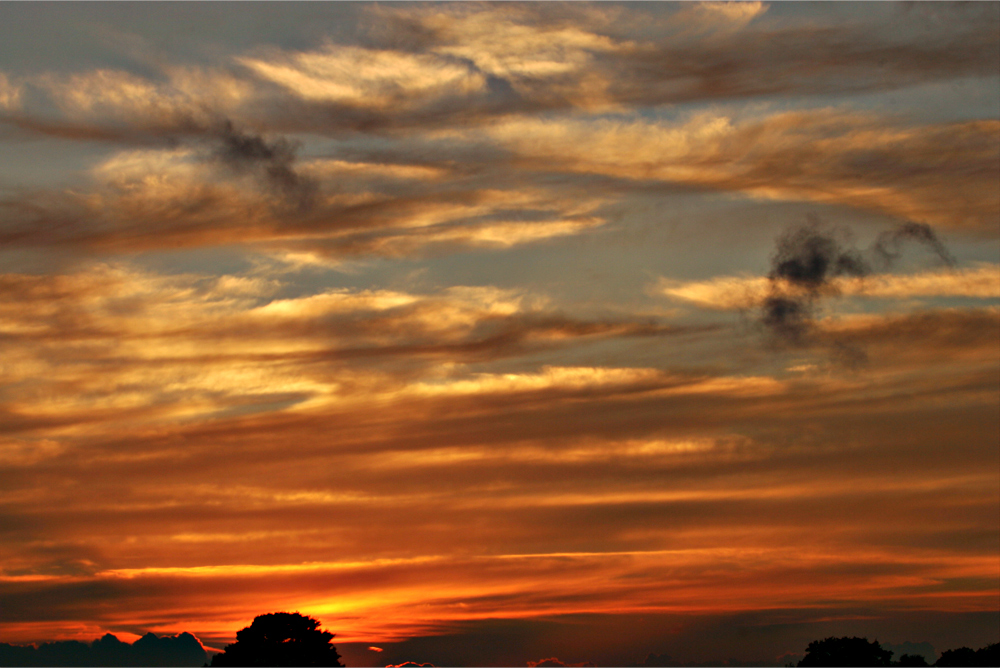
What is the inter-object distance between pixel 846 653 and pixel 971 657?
10.7 metres

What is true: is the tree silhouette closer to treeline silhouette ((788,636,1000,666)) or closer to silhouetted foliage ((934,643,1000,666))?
treeline silhouette ((788,636,1000,666))

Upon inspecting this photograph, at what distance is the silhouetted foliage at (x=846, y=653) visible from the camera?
99188 millimetres

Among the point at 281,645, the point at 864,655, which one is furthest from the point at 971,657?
the point at 281,645

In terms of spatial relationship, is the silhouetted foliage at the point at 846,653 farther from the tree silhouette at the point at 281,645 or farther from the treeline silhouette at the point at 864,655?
the tree silhouette at the point at 281,645

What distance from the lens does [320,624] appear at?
97750 millimetres

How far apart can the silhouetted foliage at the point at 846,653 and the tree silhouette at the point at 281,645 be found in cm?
4477

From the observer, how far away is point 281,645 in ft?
313

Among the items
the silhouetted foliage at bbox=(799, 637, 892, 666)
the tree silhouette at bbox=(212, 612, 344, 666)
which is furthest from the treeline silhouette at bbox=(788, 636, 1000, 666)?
the tree silhouette at bbox=(212, 612, 344, 666)

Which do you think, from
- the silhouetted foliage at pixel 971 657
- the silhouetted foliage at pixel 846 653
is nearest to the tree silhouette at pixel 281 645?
the silhouetted foliage at pixel 846 653

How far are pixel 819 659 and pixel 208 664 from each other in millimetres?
56416

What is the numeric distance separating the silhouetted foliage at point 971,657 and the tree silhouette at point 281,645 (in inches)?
2171

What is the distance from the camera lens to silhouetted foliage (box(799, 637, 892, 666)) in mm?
99188

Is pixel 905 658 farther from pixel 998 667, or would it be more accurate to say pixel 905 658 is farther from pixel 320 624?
pixel 320 624

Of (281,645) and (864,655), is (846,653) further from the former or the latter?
(281,645)
